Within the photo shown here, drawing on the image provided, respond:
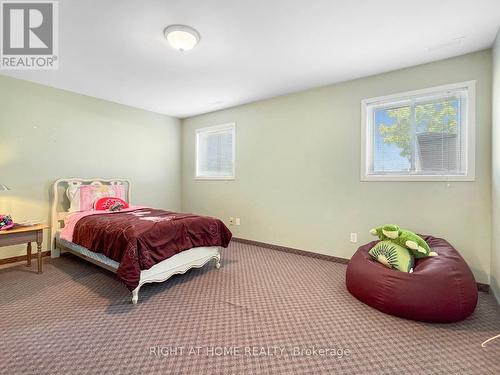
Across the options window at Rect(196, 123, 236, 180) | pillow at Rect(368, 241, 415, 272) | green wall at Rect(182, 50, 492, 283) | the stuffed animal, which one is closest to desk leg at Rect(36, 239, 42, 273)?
green wall at Rect(182, 50, 492, 283)

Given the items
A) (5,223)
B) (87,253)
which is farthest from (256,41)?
(5,223)

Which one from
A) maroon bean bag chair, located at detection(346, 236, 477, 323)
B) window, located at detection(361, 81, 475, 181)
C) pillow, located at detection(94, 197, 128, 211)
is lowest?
maroon bean bag chair, located at detection(346, 236, 477, 323)

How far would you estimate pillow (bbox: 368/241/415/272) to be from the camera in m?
2.30

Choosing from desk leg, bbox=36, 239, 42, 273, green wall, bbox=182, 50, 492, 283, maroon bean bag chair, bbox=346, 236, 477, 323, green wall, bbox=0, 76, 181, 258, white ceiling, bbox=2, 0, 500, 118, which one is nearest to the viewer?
maroon bean bag chair, bbox=346, 236, 477, 323

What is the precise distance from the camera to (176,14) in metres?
2.18

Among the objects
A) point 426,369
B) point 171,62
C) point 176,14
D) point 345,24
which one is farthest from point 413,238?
point 171,62

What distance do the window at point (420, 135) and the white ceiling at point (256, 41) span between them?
17.1 inches

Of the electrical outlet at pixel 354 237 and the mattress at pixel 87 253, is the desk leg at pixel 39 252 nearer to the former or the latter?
the mattress at pixel 87 253

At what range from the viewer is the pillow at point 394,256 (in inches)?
90.5

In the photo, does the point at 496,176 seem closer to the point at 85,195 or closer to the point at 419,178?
the point at 419,178

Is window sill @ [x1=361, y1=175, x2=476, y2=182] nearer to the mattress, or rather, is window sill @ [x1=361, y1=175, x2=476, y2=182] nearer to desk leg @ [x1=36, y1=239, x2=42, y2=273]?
the mattress

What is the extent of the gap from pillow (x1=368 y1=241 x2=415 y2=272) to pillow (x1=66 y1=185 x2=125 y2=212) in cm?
399

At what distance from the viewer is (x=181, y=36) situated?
2400 mm

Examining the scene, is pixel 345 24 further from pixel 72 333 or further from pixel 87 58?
pixel 72 333
